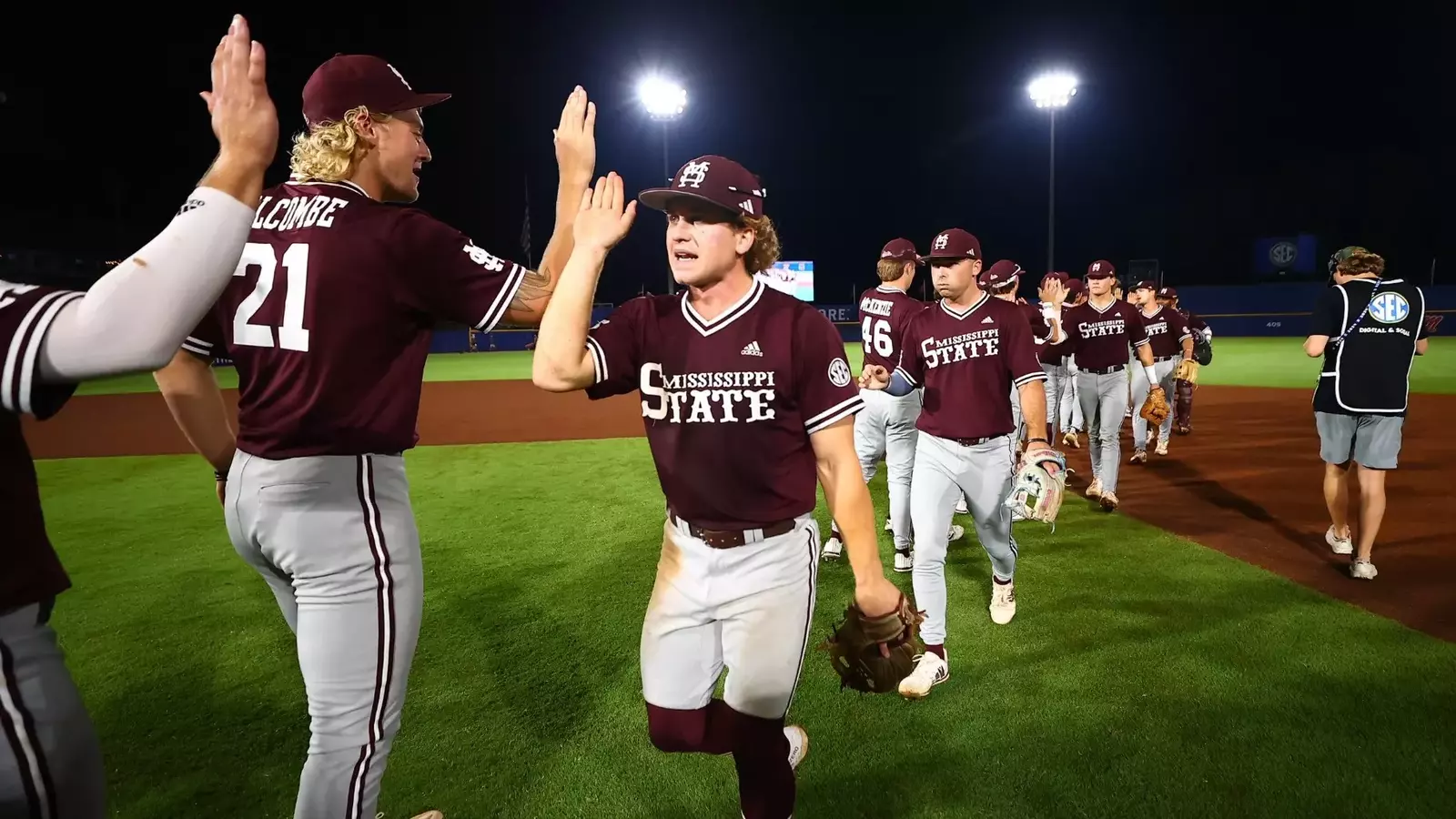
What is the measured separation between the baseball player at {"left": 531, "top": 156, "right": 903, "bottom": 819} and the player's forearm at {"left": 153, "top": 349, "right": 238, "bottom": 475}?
1.05 m

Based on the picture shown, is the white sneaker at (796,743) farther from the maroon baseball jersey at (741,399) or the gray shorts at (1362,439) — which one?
the gray shorts at (1362,439)

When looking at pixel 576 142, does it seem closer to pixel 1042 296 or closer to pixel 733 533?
pixel 733 533

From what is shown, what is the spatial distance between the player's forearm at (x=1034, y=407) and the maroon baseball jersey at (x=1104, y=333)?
4.22 m

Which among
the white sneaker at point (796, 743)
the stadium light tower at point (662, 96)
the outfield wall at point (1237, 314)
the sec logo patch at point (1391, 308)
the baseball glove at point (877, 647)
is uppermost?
the stadium light tower at point (662, 96)

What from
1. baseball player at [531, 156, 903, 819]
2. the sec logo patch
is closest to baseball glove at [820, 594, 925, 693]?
baseball player at [531, 156, 903, 819]

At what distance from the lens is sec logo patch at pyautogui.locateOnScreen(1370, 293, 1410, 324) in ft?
17.3

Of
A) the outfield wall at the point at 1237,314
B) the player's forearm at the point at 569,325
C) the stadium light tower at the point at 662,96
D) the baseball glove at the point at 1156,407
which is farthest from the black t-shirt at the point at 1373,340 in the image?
the outfield wall at the point at 1237,314

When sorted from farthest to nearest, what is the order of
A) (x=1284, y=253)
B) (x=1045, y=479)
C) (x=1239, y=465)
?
(x=1284, y=253) < (x=1239, y=465) < (x=1045, y=479)

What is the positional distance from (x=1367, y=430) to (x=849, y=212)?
43958 millimetres

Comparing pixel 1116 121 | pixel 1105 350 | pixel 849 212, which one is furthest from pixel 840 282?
pixel 1105 350

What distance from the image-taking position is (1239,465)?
9.23 m

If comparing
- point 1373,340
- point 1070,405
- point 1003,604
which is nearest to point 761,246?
point 1003,604

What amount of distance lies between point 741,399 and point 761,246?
551mm

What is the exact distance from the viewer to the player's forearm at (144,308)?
3.68 feet
